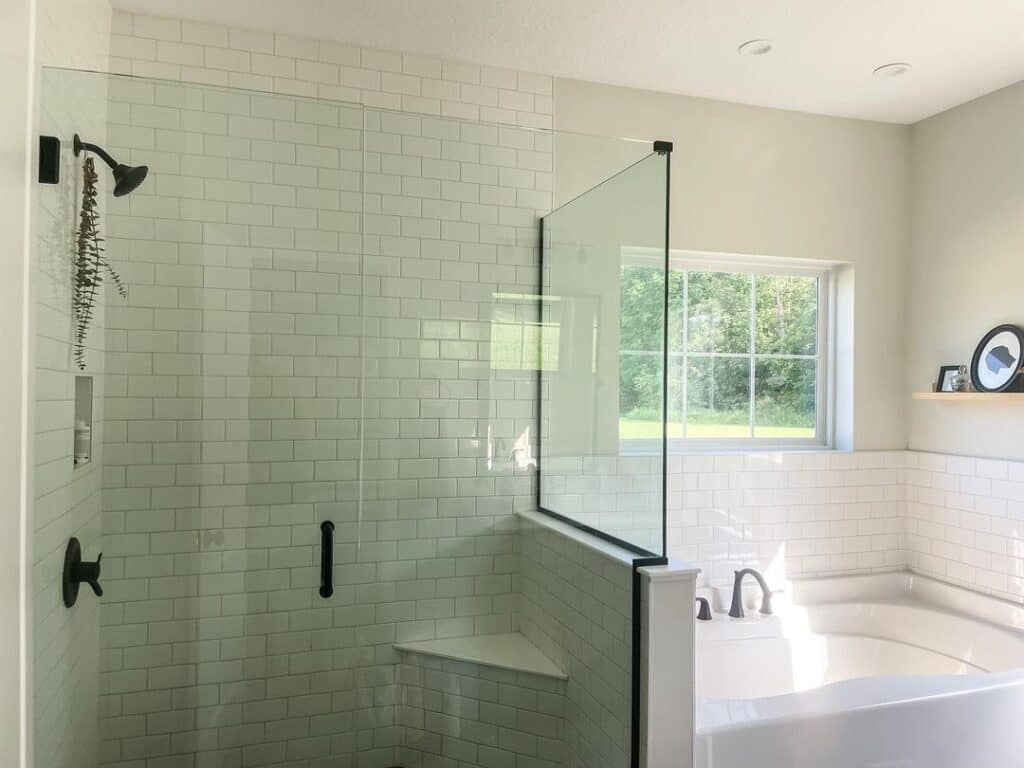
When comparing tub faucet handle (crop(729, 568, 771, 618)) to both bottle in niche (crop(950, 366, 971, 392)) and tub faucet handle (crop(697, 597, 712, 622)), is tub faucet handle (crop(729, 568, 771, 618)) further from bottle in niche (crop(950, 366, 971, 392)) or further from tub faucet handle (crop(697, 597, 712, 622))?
bottle in niche (crop(950, 366, 971, 392))

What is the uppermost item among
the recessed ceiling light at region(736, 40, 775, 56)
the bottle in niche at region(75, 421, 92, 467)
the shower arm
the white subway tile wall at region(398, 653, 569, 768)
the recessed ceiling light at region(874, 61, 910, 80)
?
the recessed ceiling light at region(874, 61, 910, 80)

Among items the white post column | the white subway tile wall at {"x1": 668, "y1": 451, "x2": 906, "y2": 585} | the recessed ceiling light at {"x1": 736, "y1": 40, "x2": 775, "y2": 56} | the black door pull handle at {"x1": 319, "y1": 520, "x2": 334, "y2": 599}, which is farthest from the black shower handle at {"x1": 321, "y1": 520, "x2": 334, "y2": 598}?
the recessed ceiling light at {"x1": 736, "y1": 40, "x2": 775, "y2": 56}

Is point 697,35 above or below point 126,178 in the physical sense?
above

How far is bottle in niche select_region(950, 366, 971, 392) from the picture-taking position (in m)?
3.39

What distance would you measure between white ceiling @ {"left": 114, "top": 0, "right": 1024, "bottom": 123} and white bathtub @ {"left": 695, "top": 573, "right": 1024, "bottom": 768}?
7.37 ft

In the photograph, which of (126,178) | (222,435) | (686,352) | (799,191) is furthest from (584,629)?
(799,191)

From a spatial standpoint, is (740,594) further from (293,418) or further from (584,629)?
(293,418)

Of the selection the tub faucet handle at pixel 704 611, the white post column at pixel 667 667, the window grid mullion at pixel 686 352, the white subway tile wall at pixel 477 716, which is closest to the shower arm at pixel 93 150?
the white subway tile wall at pixel 477 716

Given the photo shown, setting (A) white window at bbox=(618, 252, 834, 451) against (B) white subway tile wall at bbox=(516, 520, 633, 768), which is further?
(A) white window at bbox=(618, 252, 834, 451)

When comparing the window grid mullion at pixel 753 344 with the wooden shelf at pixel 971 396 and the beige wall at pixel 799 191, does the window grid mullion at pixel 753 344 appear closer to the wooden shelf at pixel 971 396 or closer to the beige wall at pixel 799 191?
the beige wall at pixel 799 191

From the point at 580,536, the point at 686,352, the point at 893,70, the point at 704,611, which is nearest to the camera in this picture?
the point at 580,536

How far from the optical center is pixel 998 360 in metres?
3.25

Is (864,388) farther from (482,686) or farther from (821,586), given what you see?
(482,686)

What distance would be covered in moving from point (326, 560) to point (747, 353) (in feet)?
7.34
